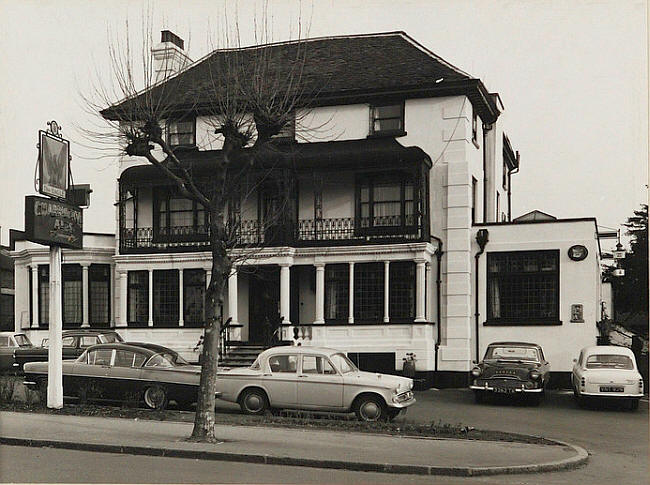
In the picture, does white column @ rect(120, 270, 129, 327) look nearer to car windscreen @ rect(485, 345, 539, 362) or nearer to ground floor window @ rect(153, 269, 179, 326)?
ground floor window @ rect(153, 269, 179, 326)

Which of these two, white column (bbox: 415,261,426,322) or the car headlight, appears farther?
white column (bbox: 415,261,426,322)

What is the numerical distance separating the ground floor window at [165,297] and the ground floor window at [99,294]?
8.50 feet

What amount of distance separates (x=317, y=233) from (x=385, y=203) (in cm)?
247

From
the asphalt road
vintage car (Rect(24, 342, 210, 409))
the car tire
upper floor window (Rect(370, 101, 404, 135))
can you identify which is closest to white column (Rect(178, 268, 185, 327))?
upper floor window (Rect(370, 101, 404, 135))

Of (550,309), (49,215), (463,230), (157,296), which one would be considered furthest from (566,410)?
(157,296)

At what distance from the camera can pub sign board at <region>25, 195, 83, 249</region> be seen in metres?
17.9

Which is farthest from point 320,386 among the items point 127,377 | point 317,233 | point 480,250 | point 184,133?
point 184,133

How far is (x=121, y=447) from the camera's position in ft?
45.2

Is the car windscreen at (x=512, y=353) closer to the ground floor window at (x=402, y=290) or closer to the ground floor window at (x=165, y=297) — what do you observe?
the ground floor window at (x=402, y=290)

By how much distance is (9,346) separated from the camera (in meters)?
29.8

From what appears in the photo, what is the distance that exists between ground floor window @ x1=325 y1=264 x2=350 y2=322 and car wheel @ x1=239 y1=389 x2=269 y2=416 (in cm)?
1027

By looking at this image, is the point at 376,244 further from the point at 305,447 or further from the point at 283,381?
the point at 305,447

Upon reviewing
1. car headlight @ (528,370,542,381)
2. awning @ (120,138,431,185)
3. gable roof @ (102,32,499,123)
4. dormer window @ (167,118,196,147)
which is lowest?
car headlight @ (528,370,542,381)

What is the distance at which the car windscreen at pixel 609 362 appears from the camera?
75.2ft
